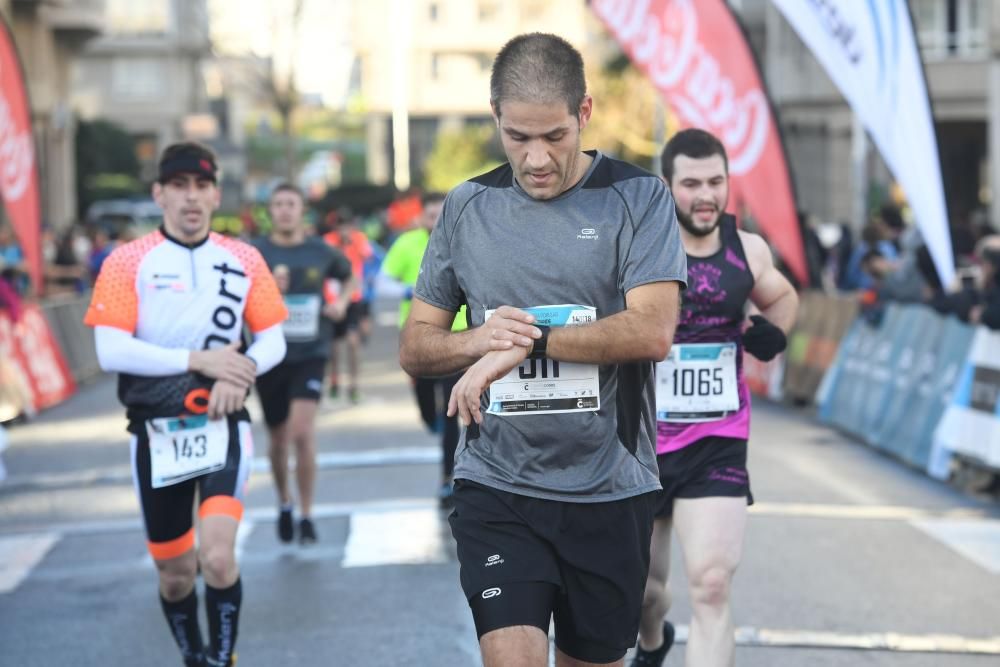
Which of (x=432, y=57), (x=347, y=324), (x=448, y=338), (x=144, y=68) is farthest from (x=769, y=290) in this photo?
(x=432, y=57)

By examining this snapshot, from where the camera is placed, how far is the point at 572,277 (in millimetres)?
4043

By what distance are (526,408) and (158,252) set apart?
2456 millimetres

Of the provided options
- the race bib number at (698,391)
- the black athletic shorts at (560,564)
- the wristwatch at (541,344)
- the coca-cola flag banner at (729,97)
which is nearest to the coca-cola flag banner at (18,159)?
the coca-cola flag banner at (729,97)

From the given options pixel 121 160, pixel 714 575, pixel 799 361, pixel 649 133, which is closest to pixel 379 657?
pixel 714 575

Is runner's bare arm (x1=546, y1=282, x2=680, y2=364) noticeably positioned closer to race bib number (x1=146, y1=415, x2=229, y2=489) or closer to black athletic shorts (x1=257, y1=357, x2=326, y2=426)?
race bib number (x1=146, y1=415, x2=229, y2=489)

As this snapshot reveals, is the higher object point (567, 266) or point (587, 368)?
point (567, 266)

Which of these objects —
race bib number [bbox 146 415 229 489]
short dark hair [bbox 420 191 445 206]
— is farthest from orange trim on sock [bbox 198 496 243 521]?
short dark hair [bbox 420 191 445 206]

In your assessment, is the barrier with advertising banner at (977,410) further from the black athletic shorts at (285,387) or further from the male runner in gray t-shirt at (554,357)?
the male runner in gray t-shirt at (554,357)

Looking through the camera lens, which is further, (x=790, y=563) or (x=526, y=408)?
(x=790, y=563)

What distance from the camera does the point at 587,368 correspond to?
4031 millimetres

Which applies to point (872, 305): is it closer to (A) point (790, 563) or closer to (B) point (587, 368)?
(A) point (790, 563)

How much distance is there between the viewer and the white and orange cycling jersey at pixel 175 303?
19.5 ft

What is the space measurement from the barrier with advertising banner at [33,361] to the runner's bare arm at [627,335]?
41.3 ft

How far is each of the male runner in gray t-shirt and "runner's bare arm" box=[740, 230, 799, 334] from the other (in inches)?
65.1
